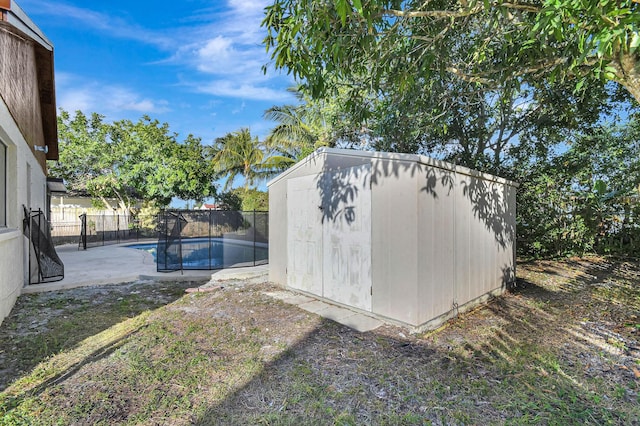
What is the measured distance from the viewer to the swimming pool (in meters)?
7.84

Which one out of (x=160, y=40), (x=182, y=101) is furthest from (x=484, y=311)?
(x=182, y=101)

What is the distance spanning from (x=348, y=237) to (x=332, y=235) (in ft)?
1.18

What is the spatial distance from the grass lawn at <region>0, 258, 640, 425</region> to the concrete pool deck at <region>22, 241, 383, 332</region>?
1.06ft

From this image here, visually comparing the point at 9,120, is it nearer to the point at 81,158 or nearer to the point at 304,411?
the point at 304,411

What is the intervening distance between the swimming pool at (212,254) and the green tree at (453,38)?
5.86 m

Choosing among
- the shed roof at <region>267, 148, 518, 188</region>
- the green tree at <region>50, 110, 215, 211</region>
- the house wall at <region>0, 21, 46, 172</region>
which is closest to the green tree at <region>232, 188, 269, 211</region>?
the green tree at <region>50, 110, 215, 211</region>

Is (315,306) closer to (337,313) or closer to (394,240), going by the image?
(337,313)

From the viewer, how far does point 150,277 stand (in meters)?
7.18

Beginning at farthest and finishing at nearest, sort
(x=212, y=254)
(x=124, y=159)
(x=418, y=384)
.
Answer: (x=124, y=159) < (x=212, y=254) < (x=418, y=384)

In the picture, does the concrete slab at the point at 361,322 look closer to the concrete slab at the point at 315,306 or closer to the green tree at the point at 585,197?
the concrete slab at the point at 315,306

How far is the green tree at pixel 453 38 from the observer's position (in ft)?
8.31

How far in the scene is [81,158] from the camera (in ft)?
53.1

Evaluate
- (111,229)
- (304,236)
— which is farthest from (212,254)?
(111,229)

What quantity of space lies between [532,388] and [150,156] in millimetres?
18095
